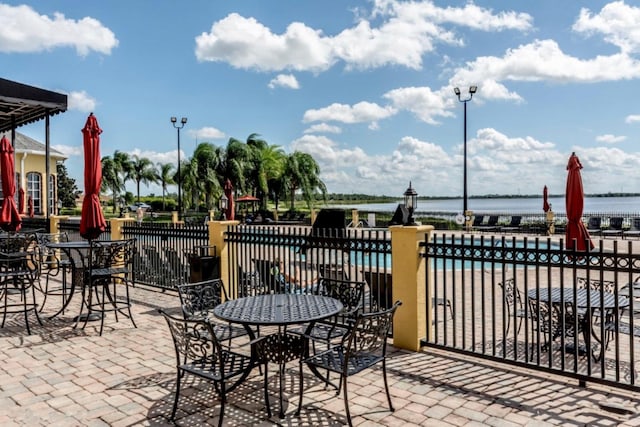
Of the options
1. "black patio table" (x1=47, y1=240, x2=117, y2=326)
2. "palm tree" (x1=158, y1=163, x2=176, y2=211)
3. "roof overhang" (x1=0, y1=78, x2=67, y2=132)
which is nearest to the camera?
"black patio table" (x1=47, y1=240, x2=117, y2=326)

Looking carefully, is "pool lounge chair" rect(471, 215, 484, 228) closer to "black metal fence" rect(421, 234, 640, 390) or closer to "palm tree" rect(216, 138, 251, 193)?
Result: "black metal fence" rect(421, 234, 640, 390)

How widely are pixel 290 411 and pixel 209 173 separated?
36.4 metres

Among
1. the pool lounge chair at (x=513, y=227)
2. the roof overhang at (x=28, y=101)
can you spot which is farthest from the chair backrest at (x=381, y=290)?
the pool lounge chair at (x=513, y=227)

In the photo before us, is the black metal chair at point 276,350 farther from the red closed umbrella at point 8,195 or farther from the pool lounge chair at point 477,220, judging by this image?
the pool lounge chair at point 477,220

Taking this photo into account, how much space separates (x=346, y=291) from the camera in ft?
16.2

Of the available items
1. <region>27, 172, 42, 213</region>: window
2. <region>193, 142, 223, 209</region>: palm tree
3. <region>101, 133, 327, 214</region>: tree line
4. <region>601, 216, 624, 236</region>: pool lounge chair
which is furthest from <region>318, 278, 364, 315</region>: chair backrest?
<region>193, 142, 223, 209</region>: palm tree

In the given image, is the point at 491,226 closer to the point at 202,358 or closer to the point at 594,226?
the point at 594,226

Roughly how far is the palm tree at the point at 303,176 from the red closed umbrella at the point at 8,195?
3111 centimetres

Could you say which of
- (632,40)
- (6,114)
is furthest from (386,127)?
(6,114)

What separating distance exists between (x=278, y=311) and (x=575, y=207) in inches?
137

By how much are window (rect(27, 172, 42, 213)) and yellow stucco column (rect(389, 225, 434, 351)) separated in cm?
2337

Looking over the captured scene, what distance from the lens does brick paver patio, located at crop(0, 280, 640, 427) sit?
3.48m

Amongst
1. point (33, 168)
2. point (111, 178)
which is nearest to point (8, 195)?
point (33, 168)

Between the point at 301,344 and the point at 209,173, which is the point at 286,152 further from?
the point at 301,344
